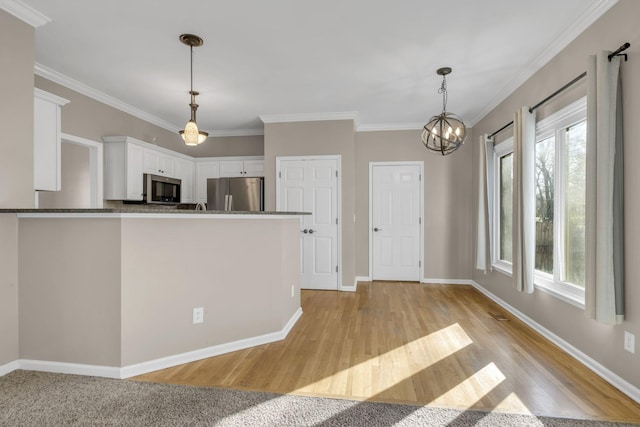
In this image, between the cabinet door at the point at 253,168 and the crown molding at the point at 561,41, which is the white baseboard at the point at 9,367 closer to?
the cabinet door at the point at 253,168

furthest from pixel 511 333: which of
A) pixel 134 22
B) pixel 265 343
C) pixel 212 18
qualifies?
pixel 134 22

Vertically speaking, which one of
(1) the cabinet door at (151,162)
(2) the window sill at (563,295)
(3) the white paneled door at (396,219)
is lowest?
(2) the window sill at (563,295)

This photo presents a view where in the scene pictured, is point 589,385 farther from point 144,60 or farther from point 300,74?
point 144,60

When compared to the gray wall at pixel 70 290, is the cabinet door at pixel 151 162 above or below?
above

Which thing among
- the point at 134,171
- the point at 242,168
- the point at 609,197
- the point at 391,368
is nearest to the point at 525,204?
the point at 609,197

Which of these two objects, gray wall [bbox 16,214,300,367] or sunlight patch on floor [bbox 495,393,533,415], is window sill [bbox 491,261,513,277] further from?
gray wall [bbox 16,214,300,367]

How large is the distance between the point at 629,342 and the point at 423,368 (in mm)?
1297

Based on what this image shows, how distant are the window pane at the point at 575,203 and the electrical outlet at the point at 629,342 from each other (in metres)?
0.59

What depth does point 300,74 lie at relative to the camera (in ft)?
11.5

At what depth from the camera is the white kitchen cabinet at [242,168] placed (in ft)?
18.0

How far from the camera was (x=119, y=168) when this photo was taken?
13.8 feet

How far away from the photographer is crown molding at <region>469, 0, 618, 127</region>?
229cm

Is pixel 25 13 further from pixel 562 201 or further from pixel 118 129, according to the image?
pixel 562 201

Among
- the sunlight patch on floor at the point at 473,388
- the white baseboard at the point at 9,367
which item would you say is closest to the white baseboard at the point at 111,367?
the white baseboard at the point at 9,367
